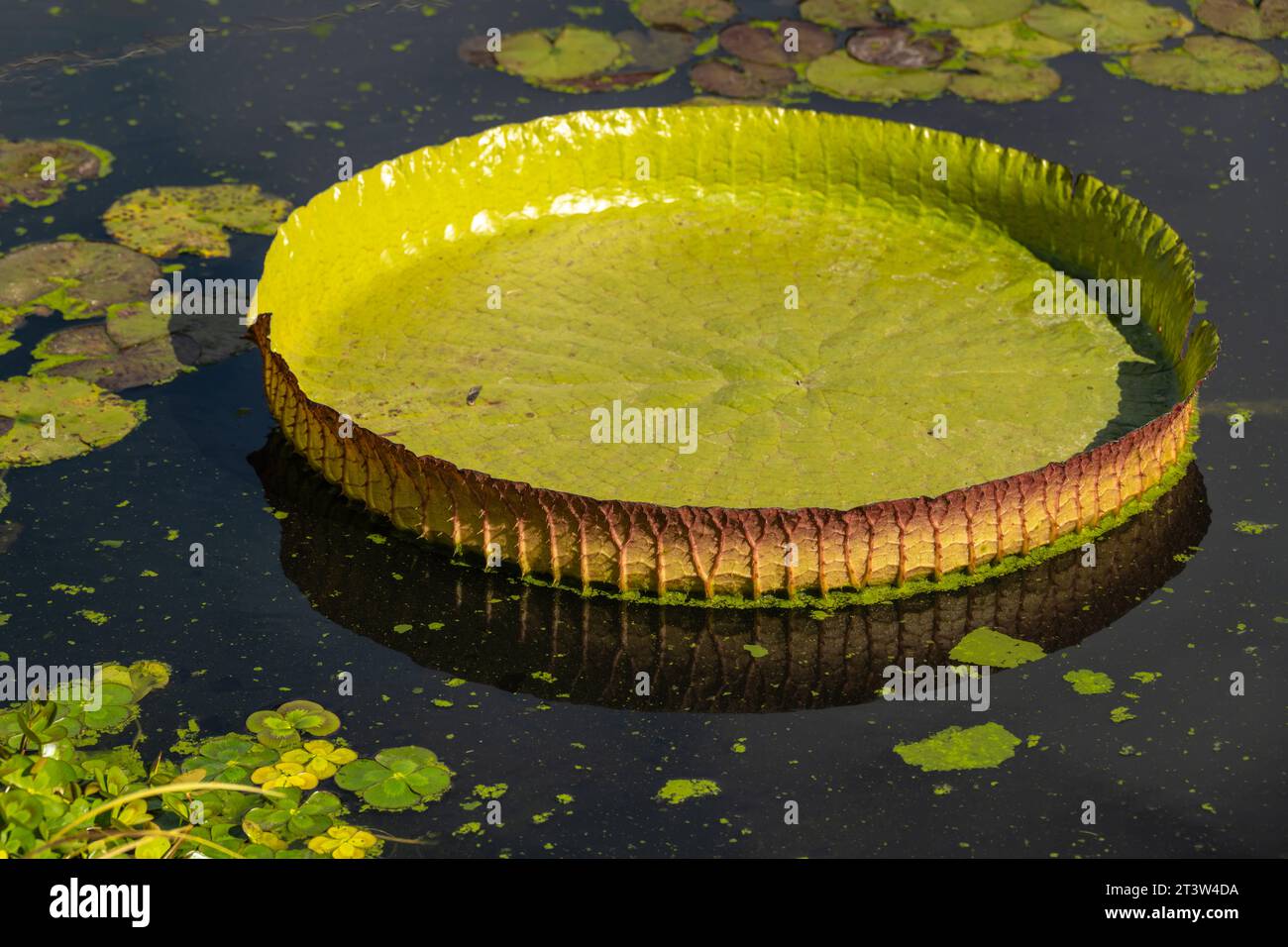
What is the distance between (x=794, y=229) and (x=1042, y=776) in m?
4.66

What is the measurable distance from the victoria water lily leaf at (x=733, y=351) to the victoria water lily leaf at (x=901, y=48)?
250 cm

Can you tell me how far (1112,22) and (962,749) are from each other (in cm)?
822

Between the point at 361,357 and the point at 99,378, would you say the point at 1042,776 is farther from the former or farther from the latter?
the point at 99,378

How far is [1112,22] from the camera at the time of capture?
1576 cm

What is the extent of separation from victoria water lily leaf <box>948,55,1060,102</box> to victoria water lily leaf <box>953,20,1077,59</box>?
139mm

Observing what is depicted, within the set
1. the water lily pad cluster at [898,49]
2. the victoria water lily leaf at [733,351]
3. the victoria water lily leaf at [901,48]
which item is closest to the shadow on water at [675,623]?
the victoria water lily leaf at [733,351]

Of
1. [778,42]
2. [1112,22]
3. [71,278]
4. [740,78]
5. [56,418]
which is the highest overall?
[1112,22]

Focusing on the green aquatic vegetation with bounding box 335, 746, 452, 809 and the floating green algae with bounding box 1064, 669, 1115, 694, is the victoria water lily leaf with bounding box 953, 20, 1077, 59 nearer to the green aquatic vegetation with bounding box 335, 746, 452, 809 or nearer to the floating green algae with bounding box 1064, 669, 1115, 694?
the floating green algae with bounding box 1064, 669, 1115, 694

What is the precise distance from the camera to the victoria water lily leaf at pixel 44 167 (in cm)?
1366

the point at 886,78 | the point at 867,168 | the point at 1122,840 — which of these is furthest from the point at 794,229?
the point at 1122,840

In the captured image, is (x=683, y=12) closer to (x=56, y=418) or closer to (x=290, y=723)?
(x=56, y=418)

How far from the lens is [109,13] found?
15812 millimetres

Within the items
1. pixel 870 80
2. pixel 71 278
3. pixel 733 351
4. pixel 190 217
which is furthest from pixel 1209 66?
pixel 71 278

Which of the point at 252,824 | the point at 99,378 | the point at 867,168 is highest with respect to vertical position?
the point at 867,168
